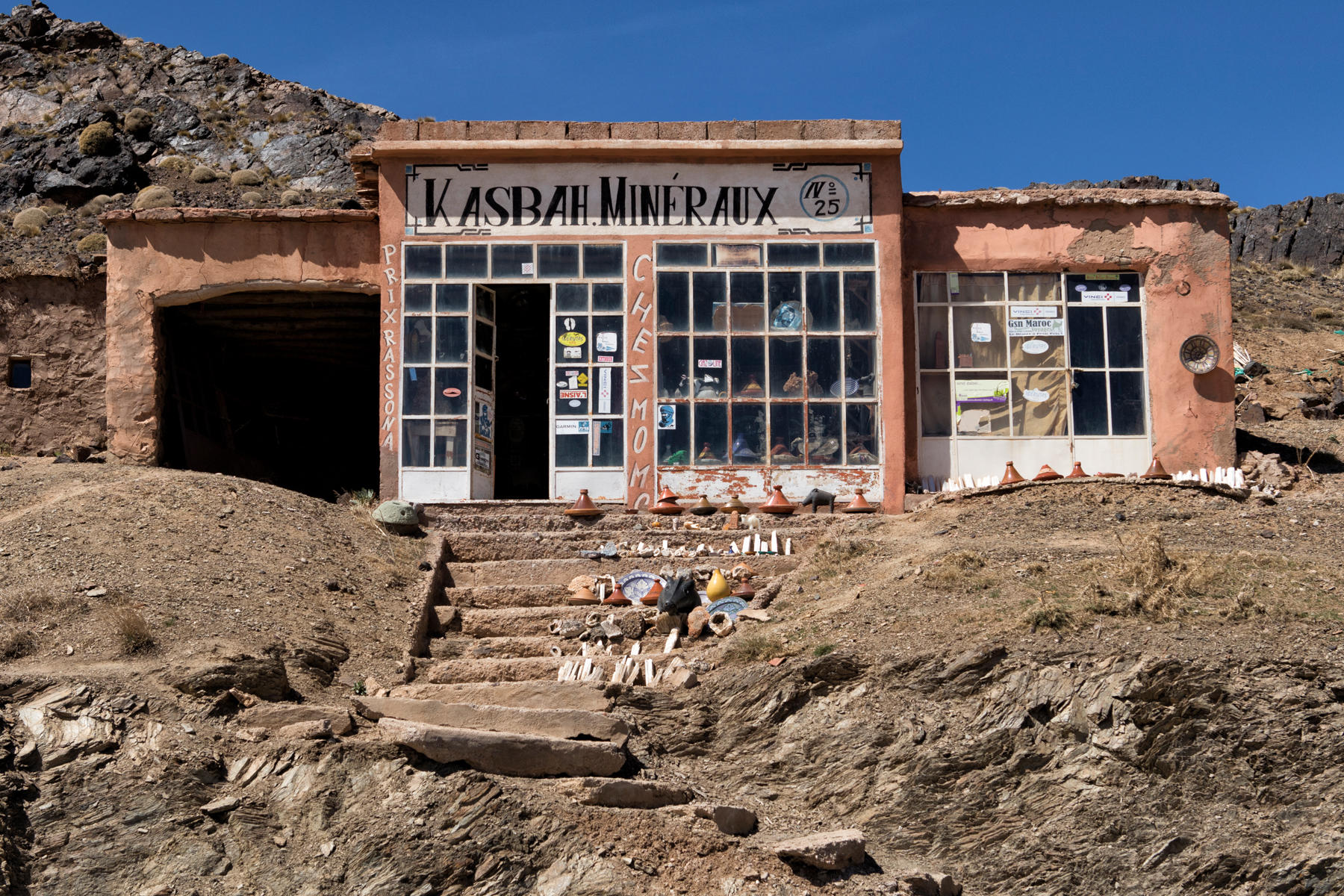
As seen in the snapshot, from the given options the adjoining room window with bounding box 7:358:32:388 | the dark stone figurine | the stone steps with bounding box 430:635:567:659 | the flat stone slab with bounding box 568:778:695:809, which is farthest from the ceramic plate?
the adjoining room window with bounding box 7:358:32:388

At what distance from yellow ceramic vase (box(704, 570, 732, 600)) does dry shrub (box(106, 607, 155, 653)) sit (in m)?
5.16

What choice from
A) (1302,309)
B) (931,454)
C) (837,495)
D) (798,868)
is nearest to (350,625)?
(798,868)

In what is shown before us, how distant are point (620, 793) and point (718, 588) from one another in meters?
4.11

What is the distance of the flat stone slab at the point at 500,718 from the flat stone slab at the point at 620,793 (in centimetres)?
43

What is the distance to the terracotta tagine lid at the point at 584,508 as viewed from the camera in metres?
15.1

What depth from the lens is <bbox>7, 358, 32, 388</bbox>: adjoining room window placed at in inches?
664

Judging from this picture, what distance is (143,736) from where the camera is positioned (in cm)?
887

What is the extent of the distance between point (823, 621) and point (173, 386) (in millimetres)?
9765

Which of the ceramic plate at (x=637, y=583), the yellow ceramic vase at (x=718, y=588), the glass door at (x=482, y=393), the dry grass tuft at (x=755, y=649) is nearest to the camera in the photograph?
the dry grass tuft at (x=755, y=649)

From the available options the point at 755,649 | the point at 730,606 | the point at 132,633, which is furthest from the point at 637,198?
the point at 132,633

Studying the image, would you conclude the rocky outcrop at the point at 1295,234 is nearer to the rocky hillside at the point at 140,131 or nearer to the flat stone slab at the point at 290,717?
the rocky hillside at the point at 140,131

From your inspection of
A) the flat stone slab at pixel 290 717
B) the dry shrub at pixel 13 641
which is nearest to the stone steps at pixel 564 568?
the flat stone slab at pixel 290 717

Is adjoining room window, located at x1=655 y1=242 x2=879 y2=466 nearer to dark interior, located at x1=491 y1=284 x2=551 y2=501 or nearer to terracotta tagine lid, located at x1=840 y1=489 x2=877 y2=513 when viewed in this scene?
terracotta tagine lid, located at x1=840 y1=489 x2=877 y2=513

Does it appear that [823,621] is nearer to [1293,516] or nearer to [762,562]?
[762,562]
